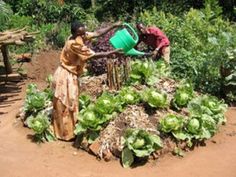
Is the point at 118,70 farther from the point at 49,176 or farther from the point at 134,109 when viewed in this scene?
the point at 49,176

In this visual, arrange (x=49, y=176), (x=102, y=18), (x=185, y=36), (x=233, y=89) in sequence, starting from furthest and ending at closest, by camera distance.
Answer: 1. (x=102, y=18)
2. (x=185, y=36)
3. (x=233, y=89)
4. (x=49, y=176)

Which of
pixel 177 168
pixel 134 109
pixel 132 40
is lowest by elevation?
pixel 177 168

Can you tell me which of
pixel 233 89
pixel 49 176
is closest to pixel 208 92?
pixel 233 89

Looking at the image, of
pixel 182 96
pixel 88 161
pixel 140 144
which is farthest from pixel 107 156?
pixel 182 96

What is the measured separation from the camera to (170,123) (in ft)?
21.0

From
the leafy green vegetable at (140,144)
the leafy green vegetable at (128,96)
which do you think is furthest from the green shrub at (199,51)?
the leafy green vegetable at (140,144)

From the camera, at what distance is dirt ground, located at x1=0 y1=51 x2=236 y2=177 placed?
6.09 metres

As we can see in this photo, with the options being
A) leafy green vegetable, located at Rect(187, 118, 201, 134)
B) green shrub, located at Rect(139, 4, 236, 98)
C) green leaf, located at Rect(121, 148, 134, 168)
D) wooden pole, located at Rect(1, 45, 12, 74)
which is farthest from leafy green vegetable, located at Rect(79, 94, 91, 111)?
wooden pole, located at Rect(1, 45, 12, 74)

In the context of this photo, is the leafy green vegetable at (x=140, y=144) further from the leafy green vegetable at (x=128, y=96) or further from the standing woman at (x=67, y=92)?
the standing woman at (x=67, y=92)

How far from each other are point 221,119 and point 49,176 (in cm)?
229

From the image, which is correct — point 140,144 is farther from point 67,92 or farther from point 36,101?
point 36,101

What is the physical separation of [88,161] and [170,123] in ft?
3.36

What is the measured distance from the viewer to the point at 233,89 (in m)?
7.96

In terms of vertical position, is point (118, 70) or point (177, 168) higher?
point (118, 70)
